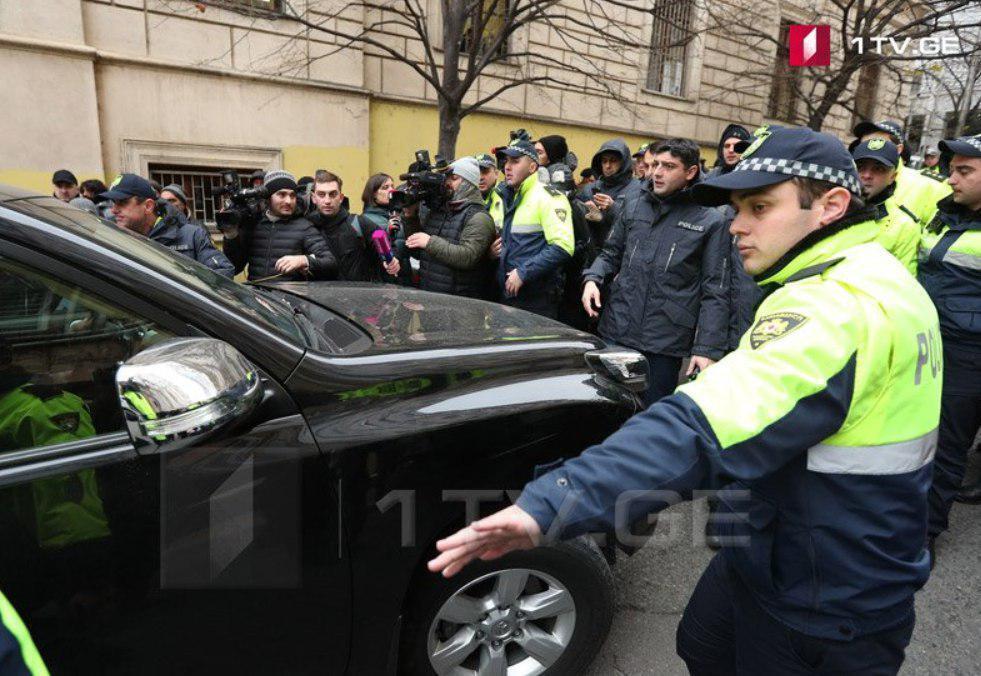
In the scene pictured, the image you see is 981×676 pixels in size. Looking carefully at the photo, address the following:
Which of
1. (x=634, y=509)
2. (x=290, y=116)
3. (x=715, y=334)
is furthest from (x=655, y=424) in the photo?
(x=290, y=116)

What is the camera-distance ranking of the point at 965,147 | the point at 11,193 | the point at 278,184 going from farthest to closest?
the point at 278,184, the point at 965,147, the point at 11,193

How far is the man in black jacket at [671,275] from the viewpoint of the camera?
10.8 feet

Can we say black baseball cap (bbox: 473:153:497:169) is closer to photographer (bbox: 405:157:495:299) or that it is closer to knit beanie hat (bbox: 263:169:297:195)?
photographer (bbox: 405:157:495:299)

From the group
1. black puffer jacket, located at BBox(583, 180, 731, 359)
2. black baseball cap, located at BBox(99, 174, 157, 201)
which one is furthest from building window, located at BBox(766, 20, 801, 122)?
black baseball cap, located at BBox(99, 174, 157, 201)

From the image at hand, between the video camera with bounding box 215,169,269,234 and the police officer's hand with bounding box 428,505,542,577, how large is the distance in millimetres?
3435

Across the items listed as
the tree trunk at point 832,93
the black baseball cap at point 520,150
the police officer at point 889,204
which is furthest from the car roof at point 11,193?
the tree trunk at point 832,93

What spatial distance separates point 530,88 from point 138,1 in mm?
6421

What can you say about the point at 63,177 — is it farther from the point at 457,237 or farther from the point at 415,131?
the point at 457,237

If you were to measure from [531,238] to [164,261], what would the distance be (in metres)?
2.86

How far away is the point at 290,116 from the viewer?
9.34 m

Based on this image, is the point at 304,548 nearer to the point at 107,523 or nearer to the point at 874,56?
the point at 107,523

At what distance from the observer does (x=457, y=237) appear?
4309 millimetres

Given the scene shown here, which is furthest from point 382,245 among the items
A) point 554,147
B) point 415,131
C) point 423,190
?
point 415,131

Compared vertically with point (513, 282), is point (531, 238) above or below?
above
